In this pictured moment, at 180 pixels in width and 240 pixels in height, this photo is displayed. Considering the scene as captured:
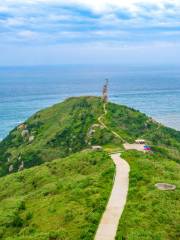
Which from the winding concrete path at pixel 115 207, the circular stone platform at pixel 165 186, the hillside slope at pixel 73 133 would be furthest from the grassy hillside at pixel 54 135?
the circular stone platform at pixel 165 186

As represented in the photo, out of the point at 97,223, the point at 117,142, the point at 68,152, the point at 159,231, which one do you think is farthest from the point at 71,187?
the point at 68,152

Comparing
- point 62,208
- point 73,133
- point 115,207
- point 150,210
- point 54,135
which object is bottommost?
point 54,135

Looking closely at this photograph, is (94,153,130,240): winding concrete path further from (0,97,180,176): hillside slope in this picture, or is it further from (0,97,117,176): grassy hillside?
(0,97,117,176): grassy hillside

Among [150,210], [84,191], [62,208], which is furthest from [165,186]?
[62,208]

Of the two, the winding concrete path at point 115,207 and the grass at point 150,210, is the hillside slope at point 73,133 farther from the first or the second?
the grass at point 150,210

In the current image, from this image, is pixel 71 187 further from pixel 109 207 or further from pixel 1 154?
pixel 1 154

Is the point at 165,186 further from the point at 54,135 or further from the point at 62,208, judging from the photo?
the point at 54,135
